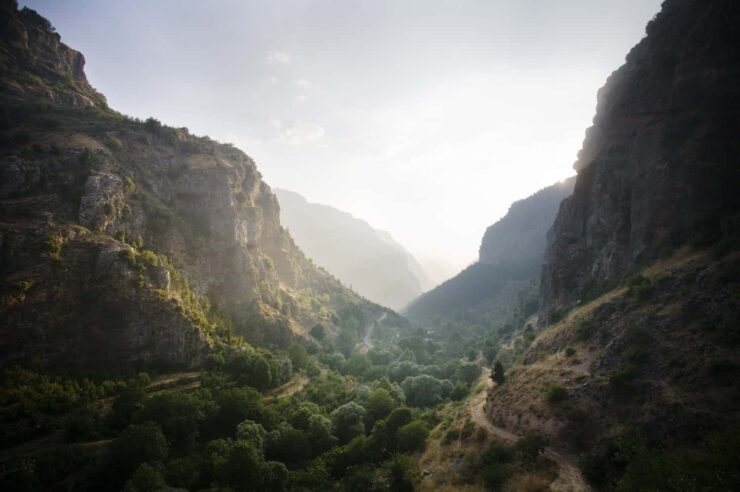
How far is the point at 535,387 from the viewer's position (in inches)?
1737

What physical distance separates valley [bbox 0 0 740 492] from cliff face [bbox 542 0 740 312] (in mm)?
349

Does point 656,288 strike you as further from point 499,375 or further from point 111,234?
point 111,234

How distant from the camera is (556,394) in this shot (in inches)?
1529

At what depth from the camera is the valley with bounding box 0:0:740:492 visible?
32.5 m

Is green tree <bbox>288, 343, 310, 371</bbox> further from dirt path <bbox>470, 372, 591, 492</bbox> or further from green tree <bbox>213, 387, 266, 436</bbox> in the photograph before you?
dirt path <bbox>470, 372, 591, 492</bbox>

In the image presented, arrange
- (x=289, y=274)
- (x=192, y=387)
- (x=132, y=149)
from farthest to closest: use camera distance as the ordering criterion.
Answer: (x=289, y=274) → (x=132, y=149) → (x=192, y=387)

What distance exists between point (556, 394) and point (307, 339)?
64.9m

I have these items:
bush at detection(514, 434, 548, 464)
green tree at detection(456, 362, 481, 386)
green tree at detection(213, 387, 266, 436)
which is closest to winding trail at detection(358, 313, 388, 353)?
green tree at detection(456, 362, 481, 386)

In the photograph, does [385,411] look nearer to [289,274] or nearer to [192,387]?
[192,387]

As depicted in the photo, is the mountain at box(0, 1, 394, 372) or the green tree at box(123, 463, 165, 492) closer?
the green tree at box(123, 463, 165, 492)

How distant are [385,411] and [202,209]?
197 ft

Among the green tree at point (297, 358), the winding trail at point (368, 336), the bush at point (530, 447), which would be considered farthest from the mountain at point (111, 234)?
the bush at point (530, 447)

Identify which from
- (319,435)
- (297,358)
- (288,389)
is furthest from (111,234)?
(319,435)

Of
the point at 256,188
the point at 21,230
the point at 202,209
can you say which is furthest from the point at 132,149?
the point at 256,188
